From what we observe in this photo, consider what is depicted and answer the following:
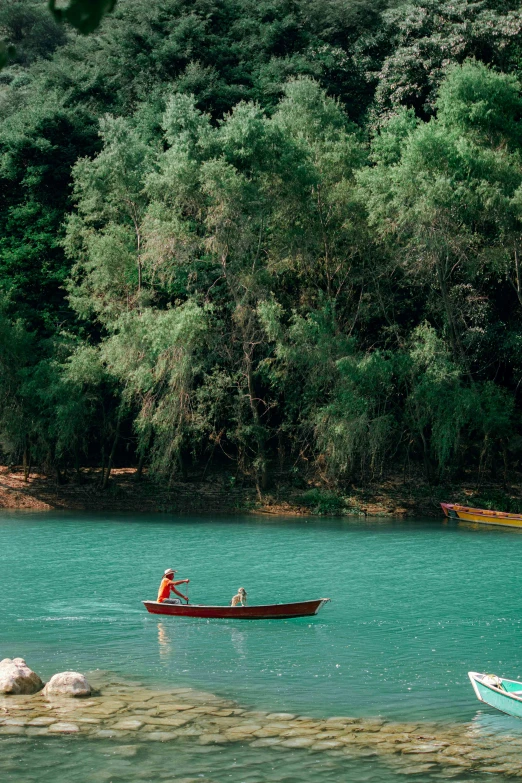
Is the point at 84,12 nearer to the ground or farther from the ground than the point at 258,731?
farther from the ground

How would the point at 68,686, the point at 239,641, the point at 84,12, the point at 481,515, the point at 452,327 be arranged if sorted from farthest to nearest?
the point at 452,327, the point at 481,515, the point at 239,641, the point at 68,686, the point at 84,12

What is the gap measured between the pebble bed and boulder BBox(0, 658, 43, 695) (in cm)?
19

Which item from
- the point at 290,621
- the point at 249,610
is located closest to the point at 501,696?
the point at 249,610

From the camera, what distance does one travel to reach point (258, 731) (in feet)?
44.9

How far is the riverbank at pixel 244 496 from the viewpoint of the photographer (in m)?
40.8

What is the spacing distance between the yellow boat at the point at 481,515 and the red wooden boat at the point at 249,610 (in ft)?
58.6

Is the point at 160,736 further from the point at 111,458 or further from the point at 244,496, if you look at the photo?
the point at 111,458

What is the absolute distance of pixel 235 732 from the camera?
44.7 feet

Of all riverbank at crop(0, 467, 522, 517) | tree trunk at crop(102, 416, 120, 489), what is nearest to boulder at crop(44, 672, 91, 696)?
riverbank at crop(0, 467, 522, 517)

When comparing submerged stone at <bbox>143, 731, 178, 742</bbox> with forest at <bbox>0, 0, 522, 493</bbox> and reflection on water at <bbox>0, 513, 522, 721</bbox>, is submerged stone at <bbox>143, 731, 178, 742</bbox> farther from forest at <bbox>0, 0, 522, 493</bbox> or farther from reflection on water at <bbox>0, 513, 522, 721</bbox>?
forest at <bbox>0, 0, 522, 493</bbox>

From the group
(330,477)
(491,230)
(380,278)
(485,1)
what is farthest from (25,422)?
(485,1)

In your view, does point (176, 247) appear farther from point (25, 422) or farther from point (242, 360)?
point (25, 422)

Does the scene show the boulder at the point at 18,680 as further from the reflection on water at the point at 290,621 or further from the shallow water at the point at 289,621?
the reflection on water at the point at 290,621

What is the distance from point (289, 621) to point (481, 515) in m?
18.3
